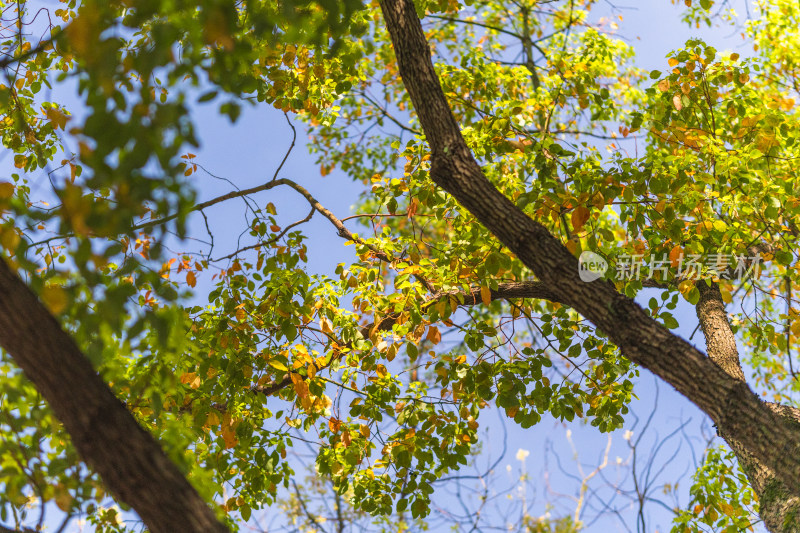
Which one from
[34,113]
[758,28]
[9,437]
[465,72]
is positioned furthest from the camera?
[758,28]

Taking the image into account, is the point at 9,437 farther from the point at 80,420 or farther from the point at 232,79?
the point at 232,79

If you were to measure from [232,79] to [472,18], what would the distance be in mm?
6882

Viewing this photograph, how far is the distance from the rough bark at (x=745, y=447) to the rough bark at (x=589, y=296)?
0.13 metres

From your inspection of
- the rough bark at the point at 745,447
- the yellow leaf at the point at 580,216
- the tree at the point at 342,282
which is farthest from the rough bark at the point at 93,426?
the yellow leaf at the point at 580,216

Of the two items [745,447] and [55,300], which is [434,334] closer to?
[745,447]

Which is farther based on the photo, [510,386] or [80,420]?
[510,386]

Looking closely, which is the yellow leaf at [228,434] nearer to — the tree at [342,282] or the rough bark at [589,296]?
the tree at [342,282]

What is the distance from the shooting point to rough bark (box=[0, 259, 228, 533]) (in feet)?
5.81

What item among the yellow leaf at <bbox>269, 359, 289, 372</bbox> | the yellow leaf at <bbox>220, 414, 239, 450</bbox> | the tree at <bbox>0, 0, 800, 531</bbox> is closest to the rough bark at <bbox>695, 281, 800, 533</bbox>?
the tree at <bbox>0, 0, 800, 531</bbox>

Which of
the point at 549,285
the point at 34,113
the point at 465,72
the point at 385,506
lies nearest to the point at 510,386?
the point at 549,285

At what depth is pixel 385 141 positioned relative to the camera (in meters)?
8.48

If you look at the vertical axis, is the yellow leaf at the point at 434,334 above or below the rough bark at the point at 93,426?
above

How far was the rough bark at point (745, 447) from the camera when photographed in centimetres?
339

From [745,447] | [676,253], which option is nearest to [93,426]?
[745,447]
